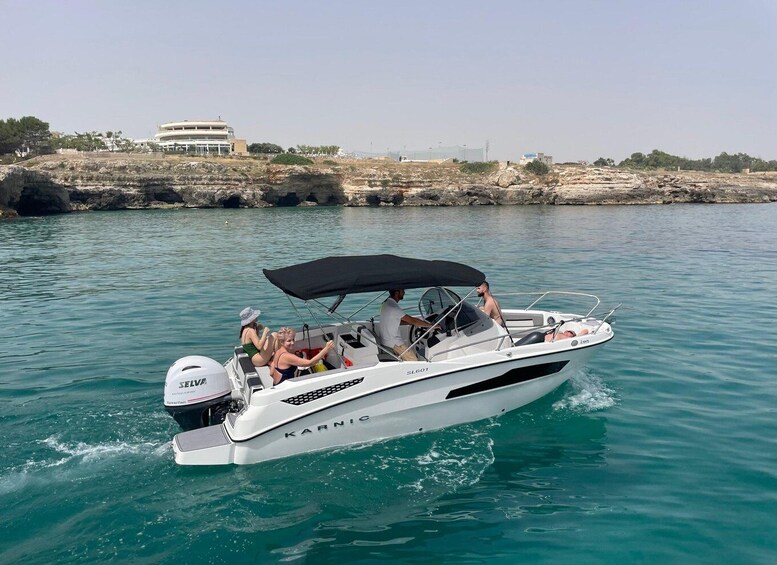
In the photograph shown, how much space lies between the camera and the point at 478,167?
347 feet

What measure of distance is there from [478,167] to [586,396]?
320 ft

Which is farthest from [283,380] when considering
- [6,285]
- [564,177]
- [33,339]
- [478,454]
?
[564,177]

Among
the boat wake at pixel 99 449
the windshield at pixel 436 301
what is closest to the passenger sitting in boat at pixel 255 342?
the boat wake at pixel 99 449

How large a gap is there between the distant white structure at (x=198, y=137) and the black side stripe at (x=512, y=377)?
142881 millimetres

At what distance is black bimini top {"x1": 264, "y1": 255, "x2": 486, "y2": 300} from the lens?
9.29 meters

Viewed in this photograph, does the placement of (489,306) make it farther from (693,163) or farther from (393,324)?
(693,163)

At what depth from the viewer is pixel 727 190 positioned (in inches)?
3661

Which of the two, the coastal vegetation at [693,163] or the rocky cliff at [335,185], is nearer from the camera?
the rocky cliff at [335,185]

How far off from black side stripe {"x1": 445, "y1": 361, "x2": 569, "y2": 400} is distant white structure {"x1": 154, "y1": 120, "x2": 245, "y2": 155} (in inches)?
5625

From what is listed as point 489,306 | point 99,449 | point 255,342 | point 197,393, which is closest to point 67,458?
point 99,449

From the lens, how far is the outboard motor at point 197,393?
29.3 feet

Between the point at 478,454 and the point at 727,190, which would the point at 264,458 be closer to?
the point at 478,454

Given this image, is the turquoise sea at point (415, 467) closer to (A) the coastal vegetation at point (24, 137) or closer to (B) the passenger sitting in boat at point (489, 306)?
(B) the passenger sitting in boat at point (489, 306)

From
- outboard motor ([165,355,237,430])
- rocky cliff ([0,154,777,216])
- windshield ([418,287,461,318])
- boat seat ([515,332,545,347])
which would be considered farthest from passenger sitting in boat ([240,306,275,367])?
rocky cliff ([0,154,777,216])
